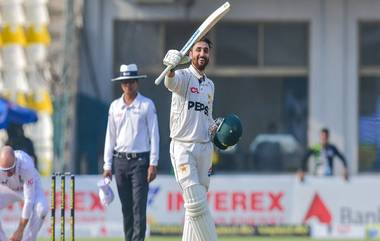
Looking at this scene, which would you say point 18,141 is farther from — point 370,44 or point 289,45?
point 370,44

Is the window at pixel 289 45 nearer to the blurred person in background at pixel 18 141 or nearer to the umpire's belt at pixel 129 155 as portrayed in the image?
the blurred person in background at pixel 18 141

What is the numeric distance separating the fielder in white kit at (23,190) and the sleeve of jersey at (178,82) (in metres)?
2.15

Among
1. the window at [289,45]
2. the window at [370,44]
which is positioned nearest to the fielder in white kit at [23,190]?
the window at [289,45]

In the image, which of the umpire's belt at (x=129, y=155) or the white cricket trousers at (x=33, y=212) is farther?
the umpire's belt at (x=129, y=155)

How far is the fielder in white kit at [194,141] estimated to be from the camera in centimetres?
1159

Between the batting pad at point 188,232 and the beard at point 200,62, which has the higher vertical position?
the beard at point 200,62

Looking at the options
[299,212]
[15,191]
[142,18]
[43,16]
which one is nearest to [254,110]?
[142,18]

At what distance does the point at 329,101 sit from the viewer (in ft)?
87.1

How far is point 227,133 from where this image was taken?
11773mm

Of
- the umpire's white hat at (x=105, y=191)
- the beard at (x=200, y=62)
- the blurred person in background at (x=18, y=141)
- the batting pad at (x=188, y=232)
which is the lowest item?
the batting pad at (x=188, y=232)

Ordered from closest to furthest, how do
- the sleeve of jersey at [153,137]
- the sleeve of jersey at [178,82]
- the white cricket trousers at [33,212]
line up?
1. the sleeve of jersey at [178,82]
2. the white cricket trousers at [33,212]
3. the sleeve of jersey at [153,137]

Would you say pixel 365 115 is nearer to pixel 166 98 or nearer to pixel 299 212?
pixel 166 98

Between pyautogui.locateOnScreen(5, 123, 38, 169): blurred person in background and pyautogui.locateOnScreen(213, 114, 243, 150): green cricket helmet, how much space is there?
8162mm

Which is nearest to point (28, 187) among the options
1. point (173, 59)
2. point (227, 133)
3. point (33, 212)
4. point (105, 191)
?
point (33, 212)
